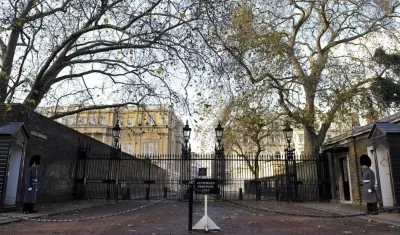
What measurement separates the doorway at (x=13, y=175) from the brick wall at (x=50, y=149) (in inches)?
31.0

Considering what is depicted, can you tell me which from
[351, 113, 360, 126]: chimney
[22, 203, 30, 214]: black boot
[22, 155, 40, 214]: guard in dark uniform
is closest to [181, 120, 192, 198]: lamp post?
[22, 155, 40, 214]: guard in dark uniform

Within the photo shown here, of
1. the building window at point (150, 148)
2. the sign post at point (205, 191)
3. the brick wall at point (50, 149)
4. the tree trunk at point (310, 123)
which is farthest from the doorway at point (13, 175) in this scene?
the building window at point (150, 148)

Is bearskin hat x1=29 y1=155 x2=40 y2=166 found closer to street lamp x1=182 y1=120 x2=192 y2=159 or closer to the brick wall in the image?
the brick wall

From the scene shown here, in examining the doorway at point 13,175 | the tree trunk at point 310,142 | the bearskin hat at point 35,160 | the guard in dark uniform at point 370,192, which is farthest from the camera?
the tree trunk at point 310,142

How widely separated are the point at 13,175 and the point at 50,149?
3283 mm

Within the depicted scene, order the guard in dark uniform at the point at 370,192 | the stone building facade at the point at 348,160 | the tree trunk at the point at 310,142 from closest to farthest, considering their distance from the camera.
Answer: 1. the guard in dark uniform at the point at 370,192
2. the stone building facade at the point at 348,160
3. the tree trunk at the point at 310,142

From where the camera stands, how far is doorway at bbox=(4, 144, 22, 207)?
39.6 ft

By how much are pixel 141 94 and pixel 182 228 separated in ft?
34.9

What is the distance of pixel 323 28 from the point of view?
82.7 feet

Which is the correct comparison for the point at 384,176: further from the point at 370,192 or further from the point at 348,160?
the point at 348,160

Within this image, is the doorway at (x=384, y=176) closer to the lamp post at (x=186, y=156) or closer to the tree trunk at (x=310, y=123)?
the tree trunk at (x=310, y=123)

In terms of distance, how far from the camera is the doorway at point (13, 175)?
12.1 metres

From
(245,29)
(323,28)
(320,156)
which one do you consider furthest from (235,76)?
(323,28)

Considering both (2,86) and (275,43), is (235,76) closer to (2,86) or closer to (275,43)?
(275,43)
